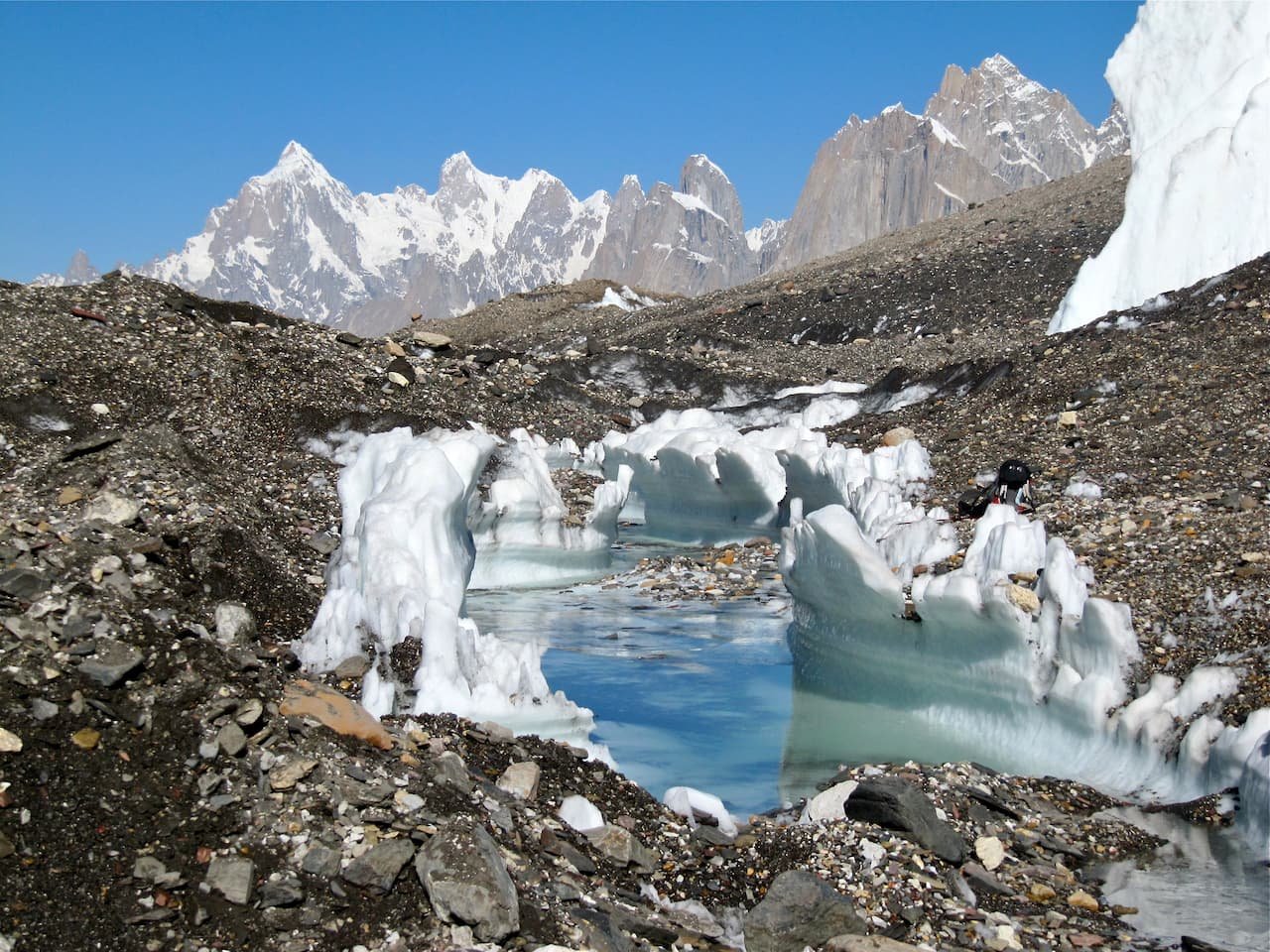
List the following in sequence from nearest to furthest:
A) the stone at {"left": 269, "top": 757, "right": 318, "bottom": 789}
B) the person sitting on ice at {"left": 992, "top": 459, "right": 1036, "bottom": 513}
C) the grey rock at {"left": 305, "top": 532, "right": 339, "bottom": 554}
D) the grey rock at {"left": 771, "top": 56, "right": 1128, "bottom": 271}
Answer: the stone at {"left": 269, "top": 757, "right": 318, "bottom": 789}
the person sitting on ice at {"left": 992, "top": 459, "right": 1036, "bottom": 513}
the grey rock at {"left": 305, "top": 532, "right": 339, "bottom": 554}
the grey rock at {"left": 771, "top": 56, "right": 1128, "bottom": 271}

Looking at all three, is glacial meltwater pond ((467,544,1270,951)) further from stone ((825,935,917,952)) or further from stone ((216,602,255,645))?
stone ((216,602,255,645))

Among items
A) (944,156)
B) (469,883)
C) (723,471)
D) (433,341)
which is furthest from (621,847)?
(944,156)

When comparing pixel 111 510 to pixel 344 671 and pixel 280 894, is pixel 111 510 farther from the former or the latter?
pixel 280 894

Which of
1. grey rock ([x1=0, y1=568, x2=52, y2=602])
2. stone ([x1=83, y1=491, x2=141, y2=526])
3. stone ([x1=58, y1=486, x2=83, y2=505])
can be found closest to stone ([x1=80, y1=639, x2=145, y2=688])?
grey rock ([x1=0, y1=568, x2=52, y2=602])

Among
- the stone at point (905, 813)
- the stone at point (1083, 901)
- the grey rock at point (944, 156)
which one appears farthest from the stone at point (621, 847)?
the grey rock at point (944, 156)

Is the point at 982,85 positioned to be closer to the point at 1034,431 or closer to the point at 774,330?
the point at 774,330

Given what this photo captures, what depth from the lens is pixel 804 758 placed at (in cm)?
899

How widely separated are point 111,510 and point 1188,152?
16.2m

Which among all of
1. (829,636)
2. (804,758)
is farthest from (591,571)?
(804,758)

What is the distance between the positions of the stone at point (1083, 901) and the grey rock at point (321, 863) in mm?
3790

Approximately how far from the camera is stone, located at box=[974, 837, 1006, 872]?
6281 mm

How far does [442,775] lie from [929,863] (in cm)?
273

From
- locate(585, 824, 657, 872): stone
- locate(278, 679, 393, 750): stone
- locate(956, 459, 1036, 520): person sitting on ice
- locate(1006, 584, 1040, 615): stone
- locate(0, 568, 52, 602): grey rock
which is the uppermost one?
locate(956, 459, 1036, 520): person sitting on ice

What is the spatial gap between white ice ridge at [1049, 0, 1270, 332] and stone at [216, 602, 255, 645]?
50.2ft
